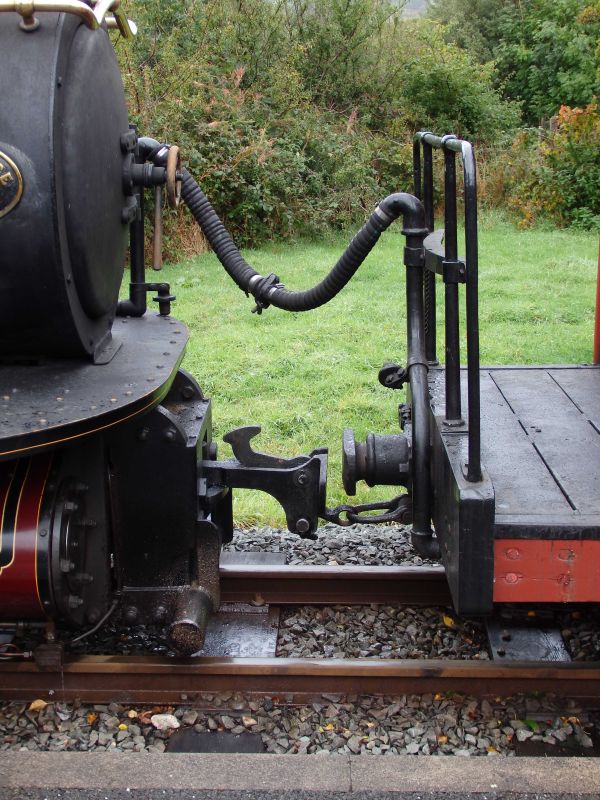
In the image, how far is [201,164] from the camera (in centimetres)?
1176

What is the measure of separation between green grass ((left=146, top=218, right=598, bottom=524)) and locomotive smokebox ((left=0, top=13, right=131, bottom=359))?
7.24 ft

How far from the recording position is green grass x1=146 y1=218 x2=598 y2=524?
19.4ft

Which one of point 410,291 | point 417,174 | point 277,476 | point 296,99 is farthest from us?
point 296,99

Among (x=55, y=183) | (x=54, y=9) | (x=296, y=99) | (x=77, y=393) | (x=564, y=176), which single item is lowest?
(x=77, y=393)

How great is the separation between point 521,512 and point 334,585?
4.26ft

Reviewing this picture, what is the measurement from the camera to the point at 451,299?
2.73m

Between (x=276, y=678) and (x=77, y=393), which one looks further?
(x=276, y=678)

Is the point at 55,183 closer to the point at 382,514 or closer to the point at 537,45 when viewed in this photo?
the point at 382,514

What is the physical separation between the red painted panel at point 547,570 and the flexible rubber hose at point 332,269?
3.58 ft

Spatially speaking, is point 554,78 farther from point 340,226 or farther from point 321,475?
point 321,475

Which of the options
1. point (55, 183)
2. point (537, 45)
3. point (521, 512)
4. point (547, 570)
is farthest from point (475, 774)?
point (537, 45)

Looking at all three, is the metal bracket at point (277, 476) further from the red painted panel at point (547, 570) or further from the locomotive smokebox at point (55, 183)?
the red painted panel at point (547, 570)

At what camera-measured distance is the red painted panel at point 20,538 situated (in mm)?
2721

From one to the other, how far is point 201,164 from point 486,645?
371 inches
